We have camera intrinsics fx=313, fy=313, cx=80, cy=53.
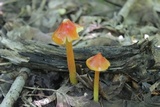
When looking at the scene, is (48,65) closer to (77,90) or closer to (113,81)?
(77,90)

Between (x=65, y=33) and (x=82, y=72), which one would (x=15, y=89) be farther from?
(x=65, y=33)

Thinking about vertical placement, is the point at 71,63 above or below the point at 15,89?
above

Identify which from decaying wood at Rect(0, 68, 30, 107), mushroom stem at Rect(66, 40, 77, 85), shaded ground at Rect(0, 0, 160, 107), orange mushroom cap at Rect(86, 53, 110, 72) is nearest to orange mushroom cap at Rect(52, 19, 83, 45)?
mushroom stem at Rect(66, 40, 77, 85)

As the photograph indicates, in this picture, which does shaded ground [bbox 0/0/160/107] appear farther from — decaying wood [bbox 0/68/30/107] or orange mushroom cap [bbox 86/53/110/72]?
orange mushroom cap [bbox 86/53/110/72]

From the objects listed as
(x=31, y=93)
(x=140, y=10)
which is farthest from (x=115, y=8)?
(x=31, y=93)

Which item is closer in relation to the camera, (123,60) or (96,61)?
(96,61)

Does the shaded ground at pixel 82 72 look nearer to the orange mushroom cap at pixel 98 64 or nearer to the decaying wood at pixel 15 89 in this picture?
the decaying wood at pixel 15 89

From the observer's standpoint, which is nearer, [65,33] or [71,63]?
[65,33]

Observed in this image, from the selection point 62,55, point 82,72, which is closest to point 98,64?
point 82,72

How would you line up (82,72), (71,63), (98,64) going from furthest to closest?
(82,72) → (71,63) → (98,64)
